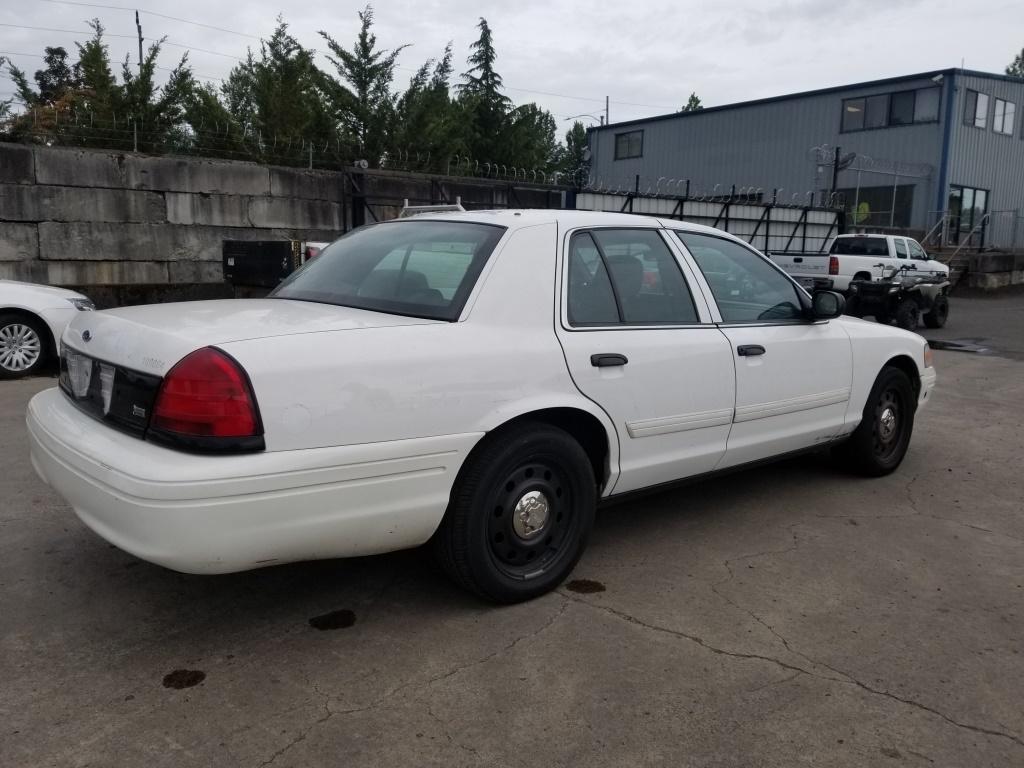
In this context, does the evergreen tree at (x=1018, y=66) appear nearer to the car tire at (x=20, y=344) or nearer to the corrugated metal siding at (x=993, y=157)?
the corrugated metal siding at (x=993, y=157)

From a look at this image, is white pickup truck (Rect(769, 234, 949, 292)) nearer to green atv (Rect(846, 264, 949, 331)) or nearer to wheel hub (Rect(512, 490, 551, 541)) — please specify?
green atv (Rect(846, 264, 949, 331))

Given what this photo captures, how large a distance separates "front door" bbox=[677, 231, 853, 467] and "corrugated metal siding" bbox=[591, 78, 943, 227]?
86.4 ft

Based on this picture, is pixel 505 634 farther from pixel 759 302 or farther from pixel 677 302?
pixel 759 302

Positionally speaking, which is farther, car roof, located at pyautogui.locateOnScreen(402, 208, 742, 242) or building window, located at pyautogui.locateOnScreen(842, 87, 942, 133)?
building window, located at pyautogui.locateOnScreen(842, 87, 942, 133)

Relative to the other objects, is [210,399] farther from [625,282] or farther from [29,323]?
[29,323]

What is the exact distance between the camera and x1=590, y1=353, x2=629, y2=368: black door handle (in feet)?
11.6

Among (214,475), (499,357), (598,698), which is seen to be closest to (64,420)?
(214,475)

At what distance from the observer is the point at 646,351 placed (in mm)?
3729

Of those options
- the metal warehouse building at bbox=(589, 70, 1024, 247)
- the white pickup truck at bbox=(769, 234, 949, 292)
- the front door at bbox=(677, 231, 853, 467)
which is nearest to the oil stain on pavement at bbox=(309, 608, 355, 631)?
the front door at bbox=(677, 231, 853, 467)

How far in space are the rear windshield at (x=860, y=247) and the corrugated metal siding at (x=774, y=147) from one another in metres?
10.8

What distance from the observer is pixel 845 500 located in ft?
16.3

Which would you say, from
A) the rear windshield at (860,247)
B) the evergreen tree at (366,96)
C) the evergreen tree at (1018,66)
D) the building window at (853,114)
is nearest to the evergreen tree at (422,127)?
the evergreen tree at (366,96)

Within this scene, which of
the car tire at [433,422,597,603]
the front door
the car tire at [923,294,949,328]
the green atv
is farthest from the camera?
the car tire at [923,294,949,328]

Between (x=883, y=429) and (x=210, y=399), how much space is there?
167 inches
